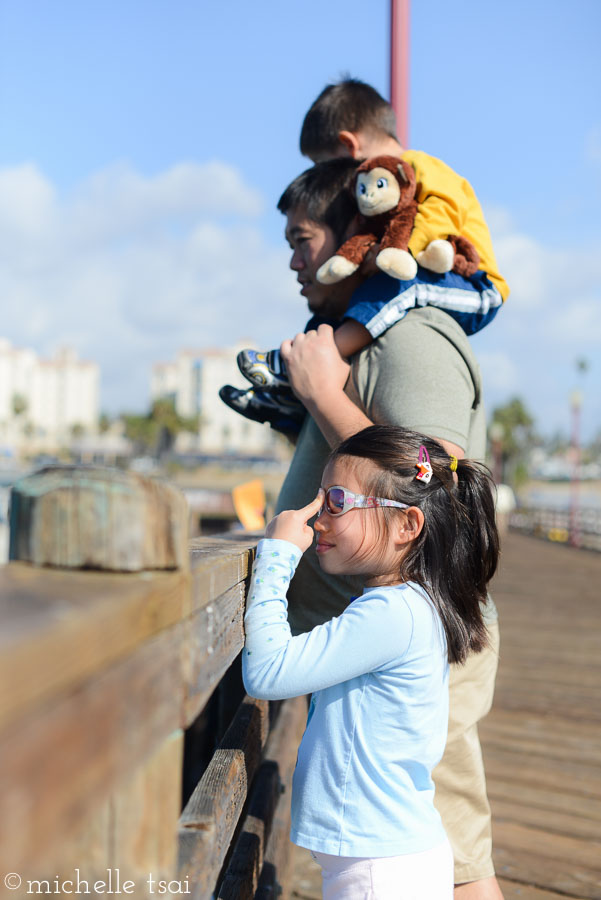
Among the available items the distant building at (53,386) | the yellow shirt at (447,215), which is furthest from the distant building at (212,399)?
the yellow shirt at (447,215)

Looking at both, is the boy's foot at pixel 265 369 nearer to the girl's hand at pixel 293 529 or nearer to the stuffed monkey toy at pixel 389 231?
the stuffed monkey toy at pixel 389 231

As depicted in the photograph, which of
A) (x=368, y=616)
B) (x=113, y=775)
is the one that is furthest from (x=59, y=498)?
(x=368, y=616)

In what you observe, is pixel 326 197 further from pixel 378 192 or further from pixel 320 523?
pixel 320 523

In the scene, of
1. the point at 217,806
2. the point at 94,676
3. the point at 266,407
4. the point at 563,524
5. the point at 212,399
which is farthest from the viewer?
the point at 212,399

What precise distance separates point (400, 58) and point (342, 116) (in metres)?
1.30

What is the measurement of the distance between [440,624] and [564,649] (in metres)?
5.74

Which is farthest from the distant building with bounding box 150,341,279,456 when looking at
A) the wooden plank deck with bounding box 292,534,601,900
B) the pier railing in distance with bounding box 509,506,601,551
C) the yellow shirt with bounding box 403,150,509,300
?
the yellow shirt with bounding box 403,150,509,300

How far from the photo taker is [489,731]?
4504 millimetres

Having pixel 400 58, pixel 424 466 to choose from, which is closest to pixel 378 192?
pixel 424 466

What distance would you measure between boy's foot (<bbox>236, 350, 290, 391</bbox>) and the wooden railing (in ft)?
3.13

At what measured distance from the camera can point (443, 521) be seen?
156cm

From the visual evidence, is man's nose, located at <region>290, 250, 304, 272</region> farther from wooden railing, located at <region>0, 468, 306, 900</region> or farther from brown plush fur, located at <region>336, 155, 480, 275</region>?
wooden railing, located at <region>0, 468, 306, 900</region>

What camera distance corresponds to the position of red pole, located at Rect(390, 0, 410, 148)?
330 centimetres

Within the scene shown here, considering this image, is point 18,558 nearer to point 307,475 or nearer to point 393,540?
point 393,540
